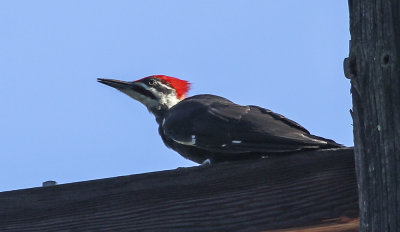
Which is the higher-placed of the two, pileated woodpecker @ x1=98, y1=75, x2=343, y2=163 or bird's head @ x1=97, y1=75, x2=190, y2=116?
bird's head @ x1=97, y1=75, x2=190, y2=116

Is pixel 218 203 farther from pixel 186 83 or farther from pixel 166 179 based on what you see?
pixel 186 83

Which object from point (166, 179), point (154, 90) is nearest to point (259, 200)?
point (166, 179)

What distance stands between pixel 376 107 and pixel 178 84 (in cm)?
481

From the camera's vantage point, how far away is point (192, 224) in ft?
7.96

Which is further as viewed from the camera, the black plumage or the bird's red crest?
the bird's red crest

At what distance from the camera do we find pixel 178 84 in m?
6.86

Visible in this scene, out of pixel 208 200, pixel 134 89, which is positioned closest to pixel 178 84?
pixel 134 89

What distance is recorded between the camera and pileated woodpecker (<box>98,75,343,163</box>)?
371 cm

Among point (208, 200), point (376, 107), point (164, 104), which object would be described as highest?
point (164, 104)

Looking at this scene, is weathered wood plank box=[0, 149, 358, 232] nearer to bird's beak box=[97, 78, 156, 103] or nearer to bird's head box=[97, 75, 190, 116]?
bird's beak box=[97, 78, 156, 103]

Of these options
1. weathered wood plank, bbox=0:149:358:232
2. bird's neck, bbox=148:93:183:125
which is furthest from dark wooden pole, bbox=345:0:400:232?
bird's neck, bbox=148:93:183:125

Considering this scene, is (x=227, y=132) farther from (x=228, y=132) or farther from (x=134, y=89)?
(x=134, y=89)

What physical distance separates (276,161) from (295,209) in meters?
0.24

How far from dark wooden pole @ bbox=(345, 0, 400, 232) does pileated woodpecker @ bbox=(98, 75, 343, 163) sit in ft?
3.81
